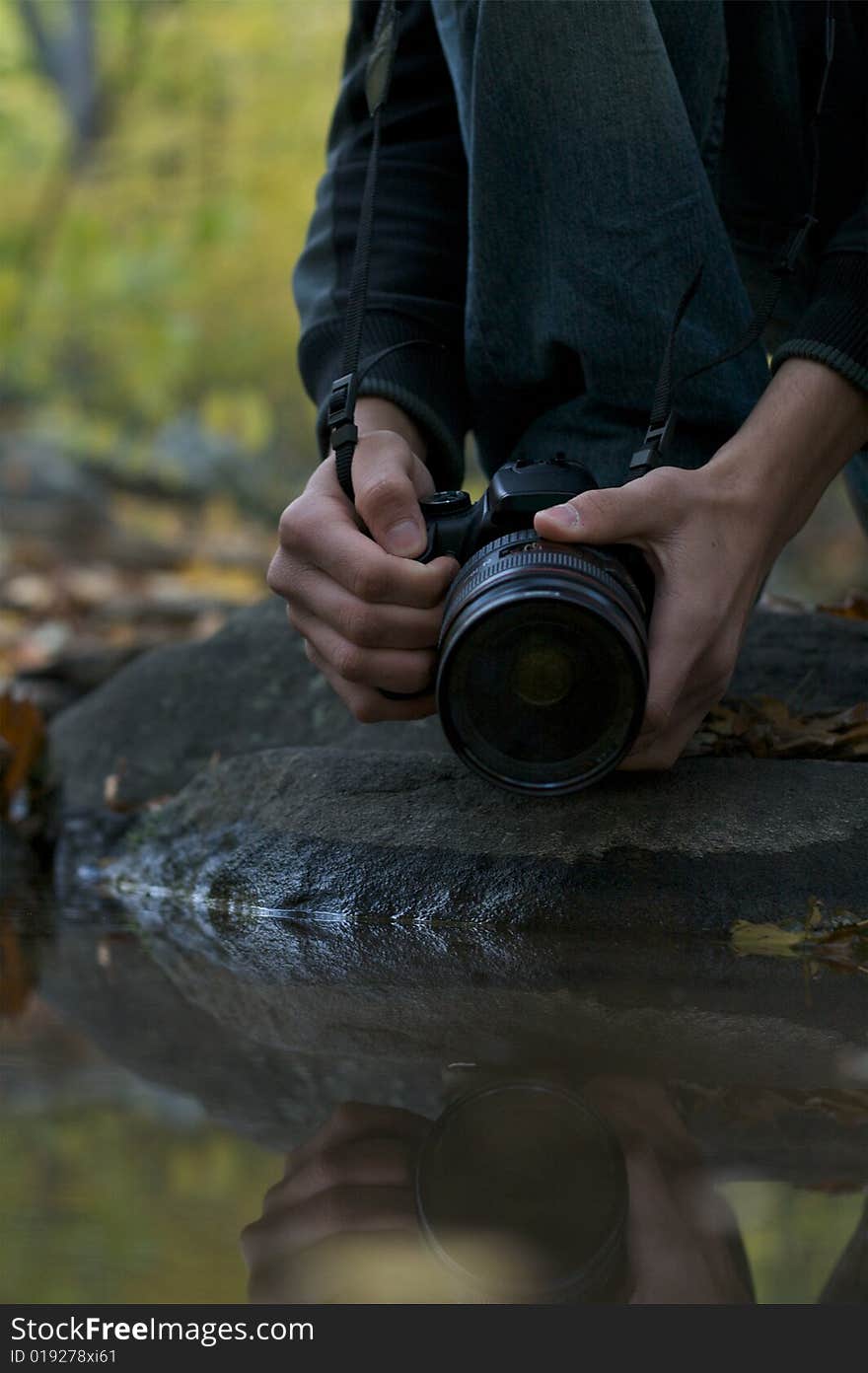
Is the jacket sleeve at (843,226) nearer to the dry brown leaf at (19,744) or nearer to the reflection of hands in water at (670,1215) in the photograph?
the reflection of hands in water at (670,1215)

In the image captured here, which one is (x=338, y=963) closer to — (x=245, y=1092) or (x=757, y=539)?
(x=245, y=1092)

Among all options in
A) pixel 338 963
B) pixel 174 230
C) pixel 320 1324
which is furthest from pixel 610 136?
pixel 174 230

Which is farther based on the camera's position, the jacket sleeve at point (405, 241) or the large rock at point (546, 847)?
the jacket sleeve at point (405, 241)

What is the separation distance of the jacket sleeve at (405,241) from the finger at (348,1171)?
0.94 m

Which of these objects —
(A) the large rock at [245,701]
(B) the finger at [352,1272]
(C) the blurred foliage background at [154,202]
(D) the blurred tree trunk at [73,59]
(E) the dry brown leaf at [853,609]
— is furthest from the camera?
(D) the blurred tree trunk at [73,59]

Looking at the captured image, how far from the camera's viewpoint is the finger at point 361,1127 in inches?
28.9

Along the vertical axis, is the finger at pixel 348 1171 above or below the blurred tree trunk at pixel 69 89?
below

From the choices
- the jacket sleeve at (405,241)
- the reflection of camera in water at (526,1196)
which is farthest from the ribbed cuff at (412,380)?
the reflection of camera in water at (526,1196)

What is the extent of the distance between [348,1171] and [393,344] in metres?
1.05

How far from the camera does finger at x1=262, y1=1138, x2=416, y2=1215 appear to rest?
0.67 m

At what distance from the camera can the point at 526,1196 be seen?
0.65m

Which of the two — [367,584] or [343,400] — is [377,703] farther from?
[343,400]

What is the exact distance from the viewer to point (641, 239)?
1390 mm

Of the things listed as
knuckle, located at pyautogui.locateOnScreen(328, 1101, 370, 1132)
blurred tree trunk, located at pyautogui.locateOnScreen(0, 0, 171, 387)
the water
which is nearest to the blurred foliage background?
blurred tree trunk, located at pyautogui.locateOnScreen(0, 0, 171, 387)
